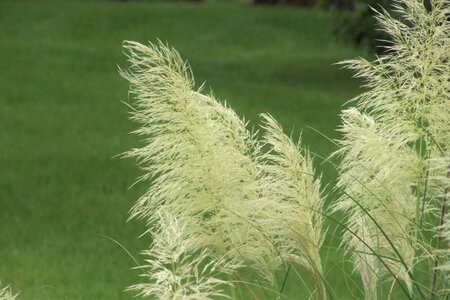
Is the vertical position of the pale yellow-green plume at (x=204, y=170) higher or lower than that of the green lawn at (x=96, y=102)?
higher

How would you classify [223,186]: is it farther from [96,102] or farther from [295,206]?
[96,102]

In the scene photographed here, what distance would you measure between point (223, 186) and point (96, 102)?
13.7 meters

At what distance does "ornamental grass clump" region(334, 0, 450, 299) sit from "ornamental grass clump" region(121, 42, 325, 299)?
14cm

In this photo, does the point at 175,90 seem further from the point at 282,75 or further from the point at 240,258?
the point at 282,75

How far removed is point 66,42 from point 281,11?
7283 mm

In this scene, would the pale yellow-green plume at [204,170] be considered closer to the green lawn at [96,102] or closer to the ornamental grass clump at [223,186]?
the ornamental grass clump at [223,186]

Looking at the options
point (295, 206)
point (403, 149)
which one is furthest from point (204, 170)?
point (403, 149)

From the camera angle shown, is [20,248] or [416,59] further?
[20,248]

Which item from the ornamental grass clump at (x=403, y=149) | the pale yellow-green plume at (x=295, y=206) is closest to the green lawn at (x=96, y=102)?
the pale yellow-green plume at (x=295, y=206)

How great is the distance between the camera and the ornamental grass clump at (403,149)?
2.96 meters

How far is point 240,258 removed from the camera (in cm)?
288

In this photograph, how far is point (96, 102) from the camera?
16.5 meters

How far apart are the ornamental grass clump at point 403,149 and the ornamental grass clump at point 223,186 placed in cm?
14

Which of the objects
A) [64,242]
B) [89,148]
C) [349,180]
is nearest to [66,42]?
[89,148]
